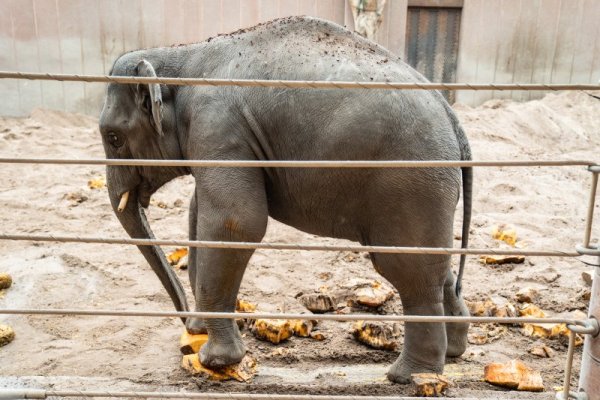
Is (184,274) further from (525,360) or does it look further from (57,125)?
(57,125)

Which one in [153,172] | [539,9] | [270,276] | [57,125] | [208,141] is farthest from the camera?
[539,9]

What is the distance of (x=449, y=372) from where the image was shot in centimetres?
274

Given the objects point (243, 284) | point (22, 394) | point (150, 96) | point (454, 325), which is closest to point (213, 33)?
point (243, 284)

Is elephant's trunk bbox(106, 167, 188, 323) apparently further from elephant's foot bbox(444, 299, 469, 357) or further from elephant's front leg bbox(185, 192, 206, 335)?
elephant's foot bbox(444, 299, 469, 357)

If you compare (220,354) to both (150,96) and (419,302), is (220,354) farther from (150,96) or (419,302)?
(150,96)

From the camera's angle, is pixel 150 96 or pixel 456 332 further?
pixel 456 332

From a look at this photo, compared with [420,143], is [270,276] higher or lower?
lower

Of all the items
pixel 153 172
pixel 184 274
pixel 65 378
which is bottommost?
pixel 184 274

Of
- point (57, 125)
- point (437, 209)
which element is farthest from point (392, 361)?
point (57, 125)

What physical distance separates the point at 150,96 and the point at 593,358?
1.85 m

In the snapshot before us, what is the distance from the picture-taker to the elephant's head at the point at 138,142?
2750mm

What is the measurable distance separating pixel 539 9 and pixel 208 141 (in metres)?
6.20

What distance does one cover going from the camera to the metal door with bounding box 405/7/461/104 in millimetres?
7453

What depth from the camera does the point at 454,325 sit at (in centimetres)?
283
